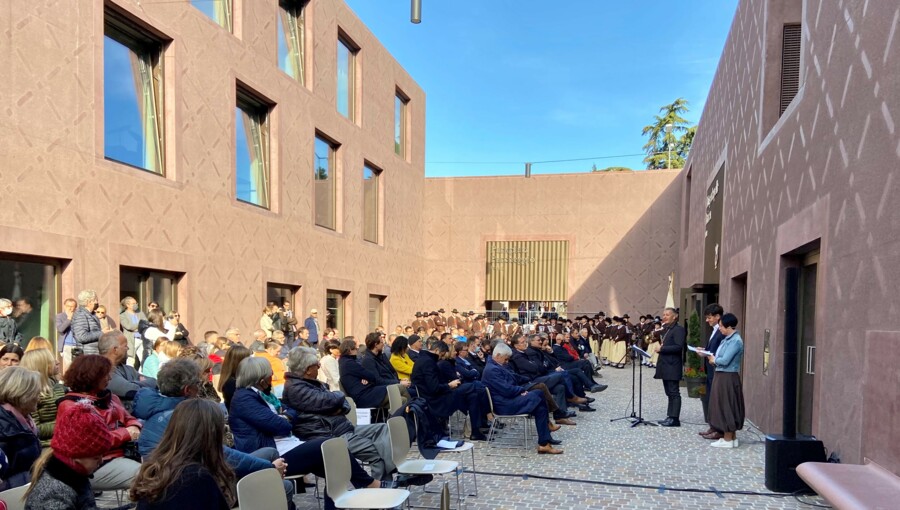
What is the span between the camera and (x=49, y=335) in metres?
8.23

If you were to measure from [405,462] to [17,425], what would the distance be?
2.53 metres

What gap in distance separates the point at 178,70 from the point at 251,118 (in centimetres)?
301

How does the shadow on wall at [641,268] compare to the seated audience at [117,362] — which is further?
the shadow on wall at [641,268]

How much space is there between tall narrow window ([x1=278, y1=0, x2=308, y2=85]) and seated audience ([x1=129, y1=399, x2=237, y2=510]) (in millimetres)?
12695

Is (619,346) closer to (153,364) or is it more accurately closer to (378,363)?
(378,363)

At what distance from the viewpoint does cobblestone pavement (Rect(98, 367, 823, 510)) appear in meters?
5.14

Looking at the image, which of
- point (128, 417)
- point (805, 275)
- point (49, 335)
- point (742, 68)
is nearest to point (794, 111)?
point (805, 275)

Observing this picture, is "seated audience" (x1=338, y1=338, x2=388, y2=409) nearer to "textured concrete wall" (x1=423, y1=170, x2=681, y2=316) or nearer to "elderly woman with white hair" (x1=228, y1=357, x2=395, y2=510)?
"elderly woman with white hair" (x1=228, y1=357, x2=395, y2=510)

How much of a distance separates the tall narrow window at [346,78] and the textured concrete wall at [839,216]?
11.4m

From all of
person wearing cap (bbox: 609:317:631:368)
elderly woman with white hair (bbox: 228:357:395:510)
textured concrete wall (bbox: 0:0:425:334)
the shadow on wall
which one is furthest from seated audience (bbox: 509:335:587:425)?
the shadow on wall

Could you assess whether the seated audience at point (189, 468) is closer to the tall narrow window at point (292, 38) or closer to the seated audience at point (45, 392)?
the seated audience at point (45, 392)

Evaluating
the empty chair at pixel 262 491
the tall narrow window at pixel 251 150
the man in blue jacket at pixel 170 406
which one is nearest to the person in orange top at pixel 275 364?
the man in blue jacket at pixel 170 406

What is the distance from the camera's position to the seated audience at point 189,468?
2484mm

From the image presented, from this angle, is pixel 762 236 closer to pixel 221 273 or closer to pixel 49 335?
pixel 221 273
